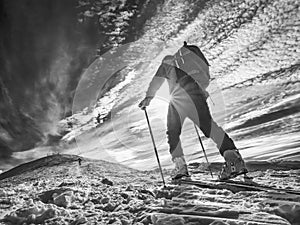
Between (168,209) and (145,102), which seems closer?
(168,209)

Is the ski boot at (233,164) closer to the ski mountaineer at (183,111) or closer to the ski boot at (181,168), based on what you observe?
the ski mountaineer at (183,111)

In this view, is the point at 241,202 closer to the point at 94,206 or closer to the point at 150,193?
the point at 150,193

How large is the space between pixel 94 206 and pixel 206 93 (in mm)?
3276

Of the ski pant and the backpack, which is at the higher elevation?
the backpack

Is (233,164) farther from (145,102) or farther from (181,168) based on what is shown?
(145,102)

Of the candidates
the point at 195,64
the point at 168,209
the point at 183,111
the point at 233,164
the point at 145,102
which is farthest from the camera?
the point at 145,102

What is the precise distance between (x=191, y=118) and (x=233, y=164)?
1299mm

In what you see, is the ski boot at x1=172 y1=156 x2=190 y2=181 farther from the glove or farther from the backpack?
the backpack

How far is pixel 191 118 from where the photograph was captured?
5539mm

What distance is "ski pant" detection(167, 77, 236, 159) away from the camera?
5.01 meters

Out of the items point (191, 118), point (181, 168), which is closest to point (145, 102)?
point (191, 118)

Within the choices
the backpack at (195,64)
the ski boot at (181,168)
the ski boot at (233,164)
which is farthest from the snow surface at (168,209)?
the backpack at (195,64)

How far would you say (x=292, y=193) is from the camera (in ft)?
10.4

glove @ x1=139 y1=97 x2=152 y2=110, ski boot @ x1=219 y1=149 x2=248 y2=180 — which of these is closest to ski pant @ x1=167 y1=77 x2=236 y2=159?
ski boot @ x1=219 y1=149 x2=248 y2=180
